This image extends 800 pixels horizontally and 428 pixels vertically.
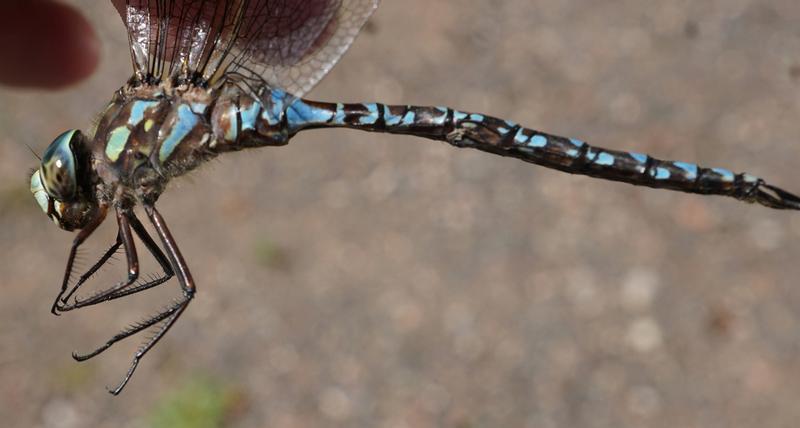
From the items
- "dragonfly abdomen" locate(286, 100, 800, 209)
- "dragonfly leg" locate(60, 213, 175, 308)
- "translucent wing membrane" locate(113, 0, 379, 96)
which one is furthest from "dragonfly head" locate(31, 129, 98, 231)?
"dragonfly abdomen" locate(286, 100, 800, 209)

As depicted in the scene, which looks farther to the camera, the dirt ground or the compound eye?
the dirt ground

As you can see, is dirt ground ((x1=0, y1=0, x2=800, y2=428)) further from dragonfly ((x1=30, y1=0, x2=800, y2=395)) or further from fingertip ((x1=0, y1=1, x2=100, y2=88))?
dragonfly ((x1=30, y1=0, x2=800, y2=395))

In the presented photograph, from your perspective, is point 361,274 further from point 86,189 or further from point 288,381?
point 86,189

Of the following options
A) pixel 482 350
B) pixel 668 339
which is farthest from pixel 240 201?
pixel 668 339

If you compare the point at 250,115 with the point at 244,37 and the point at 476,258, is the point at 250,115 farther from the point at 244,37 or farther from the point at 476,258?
the point at 476,258

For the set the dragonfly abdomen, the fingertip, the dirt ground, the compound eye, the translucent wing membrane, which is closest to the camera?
the compound eye

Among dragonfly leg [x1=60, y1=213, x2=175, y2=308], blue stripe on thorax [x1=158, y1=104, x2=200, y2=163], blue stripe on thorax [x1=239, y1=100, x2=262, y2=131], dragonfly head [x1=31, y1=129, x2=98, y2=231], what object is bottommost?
dragonfly leg [x1=60, y1=213, x2=175, y2=308]

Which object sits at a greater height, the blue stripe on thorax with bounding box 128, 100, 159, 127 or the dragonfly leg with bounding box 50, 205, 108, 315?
the blue stripe on thorax with bounding box 128, 100, 159, 127
